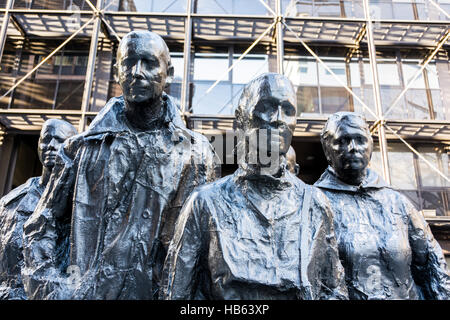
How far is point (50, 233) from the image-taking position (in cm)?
197

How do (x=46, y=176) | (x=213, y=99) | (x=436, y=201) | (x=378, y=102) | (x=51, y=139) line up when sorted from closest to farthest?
(x=46, y=176), (x=51, y=139), (x=378, y=102), (x=213, y=99), (x=436, y=201)

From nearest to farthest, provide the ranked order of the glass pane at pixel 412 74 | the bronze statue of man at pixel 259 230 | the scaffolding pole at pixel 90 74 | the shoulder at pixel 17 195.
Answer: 1. the bronze statue of man at pixel 259 230
2. the shoulder at pixel 17 195
3. the scaffolding pole at pixel 90 74
4. the glass pane at pixel 412 74

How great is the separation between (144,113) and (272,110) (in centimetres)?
79

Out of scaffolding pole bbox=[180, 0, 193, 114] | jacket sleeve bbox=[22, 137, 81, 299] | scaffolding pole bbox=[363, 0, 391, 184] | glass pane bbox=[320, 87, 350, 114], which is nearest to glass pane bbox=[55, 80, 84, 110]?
scaffolding pole bbox=[180, 0, 193, 114]

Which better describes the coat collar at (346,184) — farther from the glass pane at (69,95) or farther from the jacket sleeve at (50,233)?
A: the glass pane at (69,95)

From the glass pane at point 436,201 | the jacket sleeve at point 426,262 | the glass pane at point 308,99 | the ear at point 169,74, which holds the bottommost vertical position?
Answer: the jacket sleeve at point 426,262

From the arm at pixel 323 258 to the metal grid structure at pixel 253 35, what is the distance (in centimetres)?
Answer: 639

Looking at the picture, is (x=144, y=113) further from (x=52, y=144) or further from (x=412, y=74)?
(x=412, y=74)

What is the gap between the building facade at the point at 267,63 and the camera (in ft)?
28.7

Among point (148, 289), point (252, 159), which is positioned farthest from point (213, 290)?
point (148, 289)

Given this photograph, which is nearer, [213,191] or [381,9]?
[213,191]

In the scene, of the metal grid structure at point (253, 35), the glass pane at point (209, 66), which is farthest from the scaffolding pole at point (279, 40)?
the glass pane at point (209, 66)

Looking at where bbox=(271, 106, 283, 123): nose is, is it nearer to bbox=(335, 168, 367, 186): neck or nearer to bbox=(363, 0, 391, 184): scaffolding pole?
bbox=(335, 168, 367, 186): neck

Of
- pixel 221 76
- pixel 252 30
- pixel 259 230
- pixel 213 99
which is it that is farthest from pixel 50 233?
pixel 252 30
